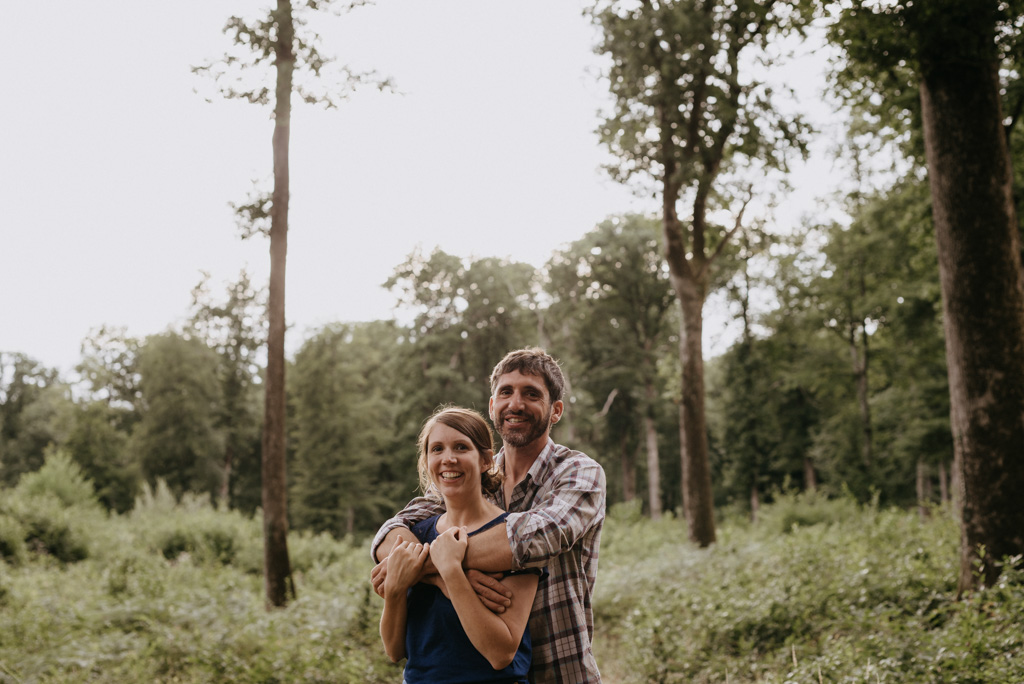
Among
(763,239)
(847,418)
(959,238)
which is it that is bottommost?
(847,418)

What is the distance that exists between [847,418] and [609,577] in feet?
73.1

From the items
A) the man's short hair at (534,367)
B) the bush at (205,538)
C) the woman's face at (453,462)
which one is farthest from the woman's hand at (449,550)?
the bush at (205,538)

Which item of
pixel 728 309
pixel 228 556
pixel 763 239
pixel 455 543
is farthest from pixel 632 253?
pixel 455 543

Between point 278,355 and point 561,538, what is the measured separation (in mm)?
9472

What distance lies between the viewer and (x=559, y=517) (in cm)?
248

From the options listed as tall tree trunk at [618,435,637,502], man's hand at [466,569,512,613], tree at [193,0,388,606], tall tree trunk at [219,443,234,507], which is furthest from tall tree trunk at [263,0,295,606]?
tall tree trunk at [219,443,234,507]

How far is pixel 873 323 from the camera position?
97.1 ft

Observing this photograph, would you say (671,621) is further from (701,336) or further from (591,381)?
(591,381)

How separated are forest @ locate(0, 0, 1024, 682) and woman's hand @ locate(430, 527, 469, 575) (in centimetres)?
414

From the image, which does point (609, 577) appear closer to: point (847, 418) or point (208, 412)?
point (847, 418)

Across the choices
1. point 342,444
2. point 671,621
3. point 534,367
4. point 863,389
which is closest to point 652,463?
point 863,389

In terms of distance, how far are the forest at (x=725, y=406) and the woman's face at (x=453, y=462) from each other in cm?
413

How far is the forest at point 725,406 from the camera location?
6191 mm

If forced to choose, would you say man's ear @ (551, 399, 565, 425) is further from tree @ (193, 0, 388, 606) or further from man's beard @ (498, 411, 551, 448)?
tree @ (193, 0, 388, 606)
